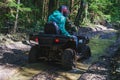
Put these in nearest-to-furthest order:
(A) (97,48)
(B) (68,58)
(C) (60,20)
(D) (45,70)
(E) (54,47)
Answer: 1. (D) (45,70)
2. (B) (68,58)
3. (E) (54,47)
4. (C) (60,20)
5. (A) (97,48)

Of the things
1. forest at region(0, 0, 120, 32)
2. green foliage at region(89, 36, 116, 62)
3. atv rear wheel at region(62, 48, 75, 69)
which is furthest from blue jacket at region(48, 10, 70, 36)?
forest at region(0, 0, 120, 32)

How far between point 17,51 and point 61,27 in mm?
3189

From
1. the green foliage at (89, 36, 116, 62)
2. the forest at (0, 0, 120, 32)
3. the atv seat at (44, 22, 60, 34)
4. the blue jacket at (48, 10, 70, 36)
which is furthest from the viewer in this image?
the forest at (0, 0, 120, 32)

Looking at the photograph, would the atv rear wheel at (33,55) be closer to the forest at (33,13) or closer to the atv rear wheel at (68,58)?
the atv rear wheel at (68,58)

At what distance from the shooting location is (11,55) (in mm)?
11547

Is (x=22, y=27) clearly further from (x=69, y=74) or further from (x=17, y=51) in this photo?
(x=69, y=74)

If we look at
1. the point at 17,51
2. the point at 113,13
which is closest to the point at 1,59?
the point at 17,51

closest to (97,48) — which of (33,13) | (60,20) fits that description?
(60,20)

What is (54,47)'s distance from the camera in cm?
981

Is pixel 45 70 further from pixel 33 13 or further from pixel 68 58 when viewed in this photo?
pixel 33 13

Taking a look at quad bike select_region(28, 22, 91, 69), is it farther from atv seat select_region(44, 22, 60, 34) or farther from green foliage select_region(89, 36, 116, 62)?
green foliage select_region(89, 36, 116, 62)

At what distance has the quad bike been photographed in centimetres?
963

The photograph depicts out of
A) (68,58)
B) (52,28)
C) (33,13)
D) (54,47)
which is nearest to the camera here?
(68,58)

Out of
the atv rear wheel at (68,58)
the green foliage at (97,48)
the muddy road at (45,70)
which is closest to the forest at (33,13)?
the green foliage at (97,48)
